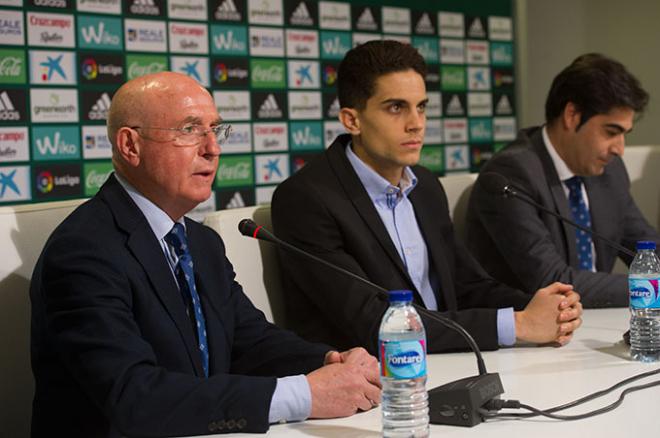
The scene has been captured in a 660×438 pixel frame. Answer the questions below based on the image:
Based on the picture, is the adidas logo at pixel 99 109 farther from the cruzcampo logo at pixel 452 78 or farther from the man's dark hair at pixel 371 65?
the cruzcampo logo at pixel 452 78

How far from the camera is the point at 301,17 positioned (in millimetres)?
5496

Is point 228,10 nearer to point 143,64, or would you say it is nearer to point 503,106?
point 143,64

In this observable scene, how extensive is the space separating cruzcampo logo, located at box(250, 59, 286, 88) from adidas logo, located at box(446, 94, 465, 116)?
1344 millimetres

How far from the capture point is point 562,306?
221 centimetres

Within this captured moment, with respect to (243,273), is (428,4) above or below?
above

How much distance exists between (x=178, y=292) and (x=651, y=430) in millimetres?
929

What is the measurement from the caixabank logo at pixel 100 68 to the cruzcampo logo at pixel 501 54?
284 centimetres

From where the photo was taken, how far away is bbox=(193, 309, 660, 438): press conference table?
153 centimetres

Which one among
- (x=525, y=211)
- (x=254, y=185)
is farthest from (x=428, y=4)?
(x=525, y=211)

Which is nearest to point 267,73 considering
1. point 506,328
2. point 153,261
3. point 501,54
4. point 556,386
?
point 501,54

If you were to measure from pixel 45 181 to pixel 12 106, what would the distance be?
0.38m

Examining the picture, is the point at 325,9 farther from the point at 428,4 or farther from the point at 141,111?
the point at 141,111

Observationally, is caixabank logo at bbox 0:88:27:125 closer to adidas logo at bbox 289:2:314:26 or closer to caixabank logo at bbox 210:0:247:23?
caixabank logo at bbox 210:0:247:23

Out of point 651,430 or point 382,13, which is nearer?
point 651,430
